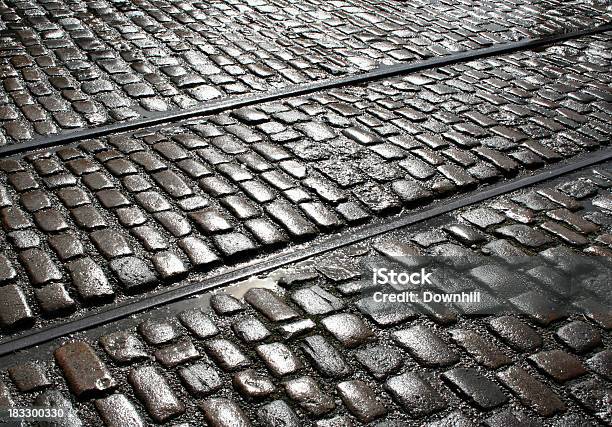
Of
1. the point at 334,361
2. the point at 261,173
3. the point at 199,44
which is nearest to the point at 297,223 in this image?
the point at 261,173

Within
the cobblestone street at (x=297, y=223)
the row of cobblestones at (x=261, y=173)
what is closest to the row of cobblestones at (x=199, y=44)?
the cobblestone street at (x=297, y=223)

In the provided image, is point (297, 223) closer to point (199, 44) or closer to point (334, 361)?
point (334, 361)

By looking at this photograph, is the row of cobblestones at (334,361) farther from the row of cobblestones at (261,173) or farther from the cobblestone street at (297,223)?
the row of cobblestones at (261,173)

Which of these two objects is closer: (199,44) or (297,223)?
(297,223)

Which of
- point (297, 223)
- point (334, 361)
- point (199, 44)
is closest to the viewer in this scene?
point (334, 361)

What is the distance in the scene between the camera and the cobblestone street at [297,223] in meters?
2.95

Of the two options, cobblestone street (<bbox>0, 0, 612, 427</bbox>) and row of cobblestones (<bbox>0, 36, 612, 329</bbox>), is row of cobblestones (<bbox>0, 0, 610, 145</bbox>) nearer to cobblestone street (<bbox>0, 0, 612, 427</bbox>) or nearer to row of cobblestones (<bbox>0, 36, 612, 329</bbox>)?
cobblestone street (<bbox>0, 0, 612, 427</bbox>)

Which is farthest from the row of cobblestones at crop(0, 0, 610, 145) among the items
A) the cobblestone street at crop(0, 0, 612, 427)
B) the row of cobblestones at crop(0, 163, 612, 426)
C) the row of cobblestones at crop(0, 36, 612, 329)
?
the row of cobblestones at crop(0, 163, 612, 426)

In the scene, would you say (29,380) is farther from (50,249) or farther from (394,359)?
(394,359)

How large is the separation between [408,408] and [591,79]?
13.9ft

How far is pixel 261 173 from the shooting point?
444 centimetres

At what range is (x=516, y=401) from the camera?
9.53 feet

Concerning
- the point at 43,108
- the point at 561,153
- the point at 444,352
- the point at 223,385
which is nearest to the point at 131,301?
the point at 223,385

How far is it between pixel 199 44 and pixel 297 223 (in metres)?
3.00
